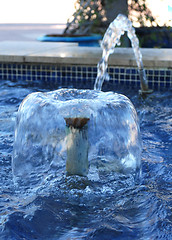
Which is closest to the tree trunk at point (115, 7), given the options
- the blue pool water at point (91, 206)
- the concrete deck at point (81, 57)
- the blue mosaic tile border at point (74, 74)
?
the concrete deck at point (81, 57)

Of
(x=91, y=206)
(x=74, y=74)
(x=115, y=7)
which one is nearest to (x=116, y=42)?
(x=74, y=74)

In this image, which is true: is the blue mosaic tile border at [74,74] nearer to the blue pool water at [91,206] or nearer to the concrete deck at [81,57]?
the concrete deck at [81,57]

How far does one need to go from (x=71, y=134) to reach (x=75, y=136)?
0.09 feet

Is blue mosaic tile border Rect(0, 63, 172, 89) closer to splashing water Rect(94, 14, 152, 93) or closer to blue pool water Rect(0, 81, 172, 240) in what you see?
splashing water Rect(94, 14, 152, 93)

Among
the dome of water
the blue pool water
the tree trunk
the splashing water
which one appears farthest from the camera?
the tree trunk

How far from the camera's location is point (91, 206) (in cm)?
229

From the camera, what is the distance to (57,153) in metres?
2.61

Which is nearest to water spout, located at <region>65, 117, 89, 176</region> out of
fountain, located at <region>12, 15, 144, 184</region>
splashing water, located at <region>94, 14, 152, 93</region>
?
fountain, located at <region>12, 15, 144, 184</region>

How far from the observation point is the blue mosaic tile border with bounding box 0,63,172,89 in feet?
16.6

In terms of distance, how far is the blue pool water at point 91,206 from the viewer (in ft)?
6.79

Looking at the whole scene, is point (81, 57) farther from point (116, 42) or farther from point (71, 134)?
point (71, 134)

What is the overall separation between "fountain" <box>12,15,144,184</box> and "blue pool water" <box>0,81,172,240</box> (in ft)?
0.29

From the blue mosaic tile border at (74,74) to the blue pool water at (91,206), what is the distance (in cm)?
219

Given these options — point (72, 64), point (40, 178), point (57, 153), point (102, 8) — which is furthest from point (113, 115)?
point (102, 8)
